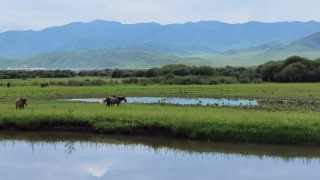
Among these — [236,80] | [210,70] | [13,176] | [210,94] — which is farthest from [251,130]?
[210,70]

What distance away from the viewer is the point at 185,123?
78.7 feet

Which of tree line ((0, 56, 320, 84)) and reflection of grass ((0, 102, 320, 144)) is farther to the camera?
tree line ((0, 56, 320, 84))

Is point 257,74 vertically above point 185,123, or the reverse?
point 257,74

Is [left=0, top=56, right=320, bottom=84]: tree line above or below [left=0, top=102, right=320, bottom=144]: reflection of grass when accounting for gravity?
above

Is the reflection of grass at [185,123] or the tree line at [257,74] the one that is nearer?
the reflection of grass at [185,123]

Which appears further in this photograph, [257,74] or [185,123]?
[257,74]

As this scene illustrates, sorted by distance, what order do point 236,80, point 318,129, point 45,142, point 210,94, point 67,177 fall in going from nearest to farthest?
point 67,177, point 318,129, point 45,142, point 210,94, point 236,80

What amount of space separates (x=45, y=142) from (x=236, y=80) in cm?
5409

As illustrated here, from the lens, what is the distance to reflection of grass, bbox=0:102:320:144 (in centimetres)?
2211

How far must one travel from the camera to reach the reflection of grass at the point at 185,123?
72.5ft

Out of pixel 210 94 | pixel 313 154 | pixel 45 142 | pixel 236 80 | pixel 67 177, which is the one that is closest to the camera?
pixel 67 177

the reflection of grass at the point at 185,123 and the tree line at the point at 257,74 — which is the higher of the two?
the tree line at the point at 257,74

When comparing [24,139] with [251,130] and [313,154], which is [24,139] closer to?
[251,130]

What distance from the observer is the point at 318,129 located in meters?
21.9
